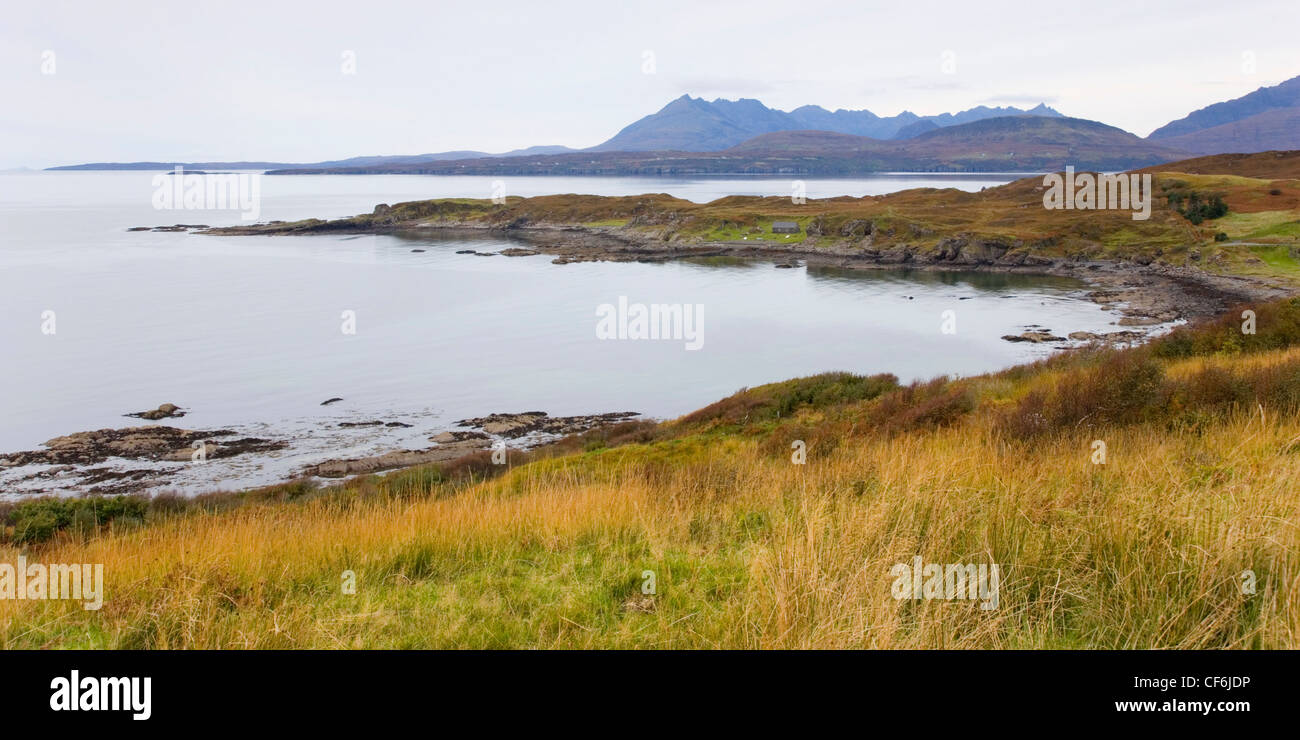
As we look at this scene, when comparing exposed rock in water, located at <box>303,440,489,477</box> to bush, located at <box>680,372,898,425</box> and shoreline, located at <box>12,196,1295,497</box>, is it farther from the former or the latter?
bush, located at <box>680,372,898,425</box>

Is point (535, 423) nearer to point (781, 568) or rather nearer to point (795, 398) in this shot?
point (795, 398)

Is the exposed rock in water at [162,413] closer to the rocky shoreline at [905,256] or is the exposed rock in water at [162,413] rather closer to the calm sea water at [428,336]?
the calm sea water at [428,336]

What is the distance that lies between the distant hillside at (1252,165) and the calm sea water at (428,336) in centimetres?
6300

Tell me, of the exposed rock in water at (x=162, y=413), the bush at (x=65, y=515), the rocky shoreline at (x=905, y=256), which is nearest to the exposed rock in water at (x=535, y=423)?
the exposed rock in water at (x=162, y=413)

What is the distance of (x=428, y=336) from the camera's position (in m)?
54.9

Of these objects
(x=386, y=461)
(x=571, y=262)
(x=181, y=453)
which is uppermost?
(x=571, y=262)

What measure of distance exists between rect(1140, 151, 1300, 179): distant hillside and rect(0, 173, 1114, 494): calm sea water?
63.0 meters

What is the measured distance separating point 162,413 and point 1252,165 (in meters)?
144

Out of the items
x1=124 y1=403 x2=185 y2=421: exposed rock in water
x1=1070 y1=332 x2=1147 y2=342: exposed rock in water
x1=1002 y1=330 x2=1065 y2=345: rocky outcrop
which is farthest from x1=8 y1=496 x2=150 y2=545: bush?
x1=1070 y1=332 x2=1147 y2=342: exposed rock in water

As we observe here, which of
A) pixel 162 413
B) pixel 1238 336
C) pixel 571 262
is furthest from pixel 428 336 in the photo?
pixel 1238 336

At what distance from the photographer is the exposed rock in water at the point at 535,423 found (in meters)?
34.0

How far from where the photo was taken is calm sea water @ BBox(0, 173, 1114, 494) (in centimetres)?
3797
